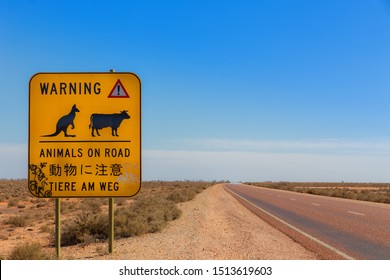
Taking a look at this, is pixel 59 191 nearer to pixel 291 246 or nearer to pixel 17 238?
pixel 291 246

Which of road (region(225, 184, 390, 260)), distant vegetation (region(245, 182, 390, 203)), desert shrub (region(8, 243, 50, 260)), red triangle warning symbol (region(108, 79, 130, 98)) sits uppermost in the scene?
red triangle warning symbol (region(108, 79, 130, 98))

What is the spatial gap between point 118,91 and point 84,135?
41.9 inches

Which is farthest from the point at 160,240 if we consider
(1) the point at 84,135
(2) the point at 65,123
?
(2) the point at 65,123

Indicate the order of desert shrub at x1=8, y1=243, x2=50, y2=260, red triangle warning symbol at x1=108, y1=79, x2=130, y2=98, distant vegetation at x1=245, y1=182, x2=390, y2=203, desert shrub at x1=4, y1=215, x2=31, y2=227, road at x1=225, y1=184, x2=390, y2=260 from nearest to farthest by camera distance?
1. red triangle warning symbol at x1=108, y1=79, x2=130, y2=98
2. desert shrub at x1=8, y1=243, x2=50, y2=260
3. road at x1=225, y1=184, x2=390, y2=260
4. desert shrub at x1=4, y1=215, x2=31, y2=227
5. distant vegetation at x1=245, y1=182, x2=390, y2=203

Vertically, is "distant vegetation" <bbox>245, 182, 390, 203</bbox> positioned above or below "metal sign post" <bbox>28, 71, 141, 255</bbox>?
below

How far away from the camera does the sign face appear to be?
27.6ft

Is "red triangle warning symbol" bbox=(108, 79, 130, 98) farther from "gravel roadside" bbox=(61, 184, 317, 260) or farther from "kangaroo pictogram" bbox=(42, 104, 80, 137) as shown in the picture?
"gravel roadside" bbox=(61, 184, 317, 260)

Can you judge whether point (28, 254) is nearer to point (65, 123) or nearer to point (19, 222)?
point (65, 123)

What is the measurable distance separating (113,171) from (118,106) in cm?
125

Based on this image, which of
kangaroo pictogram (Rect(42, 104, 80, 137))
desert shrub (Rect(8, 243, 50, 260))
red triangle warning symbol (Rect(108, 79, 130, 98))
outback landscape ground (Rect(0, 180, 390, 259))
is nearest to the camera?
kangaroo pictogram (Rect(42, 104, 80, 137))

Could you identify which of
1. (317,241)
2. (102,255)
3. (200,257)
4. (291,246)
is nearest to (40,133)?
(102,255)

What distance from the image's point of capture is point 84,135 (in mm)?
8523

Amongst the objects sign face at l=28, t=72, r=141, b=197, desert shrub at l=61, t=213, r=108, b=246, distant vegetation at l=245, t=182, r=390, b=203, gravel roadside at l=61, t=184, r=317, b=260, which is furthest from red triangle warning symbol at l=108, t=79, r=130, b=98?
distant vegetation at l=245, t=182, r=390, b=203

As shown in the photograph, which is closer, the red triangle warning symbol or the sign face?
the sign face
